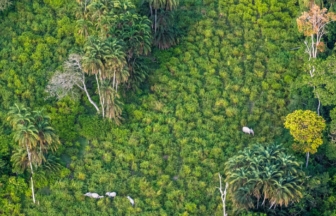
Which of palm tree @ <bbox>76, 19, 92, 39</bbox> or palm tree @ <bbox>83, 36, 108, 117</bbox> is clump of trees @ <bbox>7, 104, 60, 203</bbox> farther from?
palm tree @ <bbox>76, 19, 92, 39</bbox>

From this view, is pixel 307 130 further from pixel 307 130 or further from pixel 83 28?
pixel 83 28

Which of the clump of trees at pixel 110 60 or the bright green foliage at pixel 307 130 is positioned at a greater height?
the clump of trees at pixel 110 60

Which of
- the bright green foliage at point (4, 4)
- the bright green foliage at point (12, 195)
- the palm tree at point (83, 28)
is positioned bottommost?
the bright green foliage at point (12, 195)

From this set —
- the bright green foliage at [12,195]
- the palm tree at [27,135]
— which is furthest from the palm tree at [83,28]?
the bright green foliage at [12,195]

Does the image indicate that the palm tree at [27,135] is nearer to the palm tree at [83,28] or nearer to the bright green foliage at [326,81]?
the palm tree at [83,28]

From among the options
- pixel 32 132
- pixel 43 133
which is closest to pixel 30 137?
pixel 32 132

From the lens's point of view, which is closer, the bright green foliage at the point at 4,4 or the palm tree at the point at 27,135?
the palm tree at the point at 27,135

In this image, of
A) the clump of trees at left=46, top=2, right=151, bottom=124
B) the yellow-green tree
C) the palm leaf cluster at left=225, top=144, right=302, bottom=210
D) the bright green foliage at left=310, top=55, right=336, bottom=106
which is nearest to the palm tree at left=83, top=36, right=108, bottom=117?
the clump of trees at left=46, top=2, right=151, bottom=124
